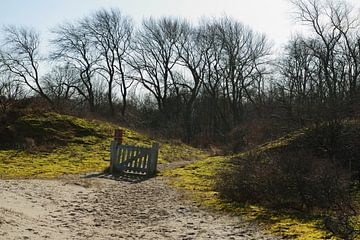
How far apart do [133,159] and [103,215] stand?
7.74 m

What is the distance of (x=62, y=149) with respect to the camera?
20.8 metres

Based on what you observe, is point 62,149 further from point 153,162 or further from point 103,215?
point 103,215

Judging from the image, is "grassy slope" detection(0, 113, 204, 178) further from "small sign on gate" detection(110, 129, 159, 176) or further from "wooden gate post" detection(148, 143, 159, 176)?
"wooden gate post" detection(148, 143, 159, 176)

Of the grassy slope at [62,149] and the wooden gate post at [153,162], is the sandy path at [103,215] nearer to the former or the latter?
the wooden gate post at [153,162]

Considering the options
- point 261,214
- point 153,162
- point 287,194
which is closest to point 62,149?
point 153,162

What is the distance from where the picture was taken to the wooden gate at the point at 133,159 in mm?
16047

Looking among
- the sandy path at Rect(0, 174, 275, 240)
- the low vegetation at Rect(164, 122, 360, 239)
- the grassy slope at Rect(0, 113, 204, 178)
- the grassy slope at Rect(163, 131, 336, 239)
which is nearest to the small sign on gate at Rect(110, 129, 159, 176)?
the grassy slope at Rect(0, 113, 204, 178)

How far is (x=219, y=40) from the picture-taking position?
46344 millimetres

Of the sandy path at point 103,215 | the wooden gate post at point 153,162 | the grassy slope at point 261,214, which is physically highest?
the wooden gate post at point 153,162

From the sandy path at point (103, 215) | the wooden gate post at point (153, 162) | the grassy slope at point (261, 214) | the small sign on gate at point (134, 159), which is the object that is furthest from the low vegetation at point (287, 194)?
the small sign on gate at point (134, 159)

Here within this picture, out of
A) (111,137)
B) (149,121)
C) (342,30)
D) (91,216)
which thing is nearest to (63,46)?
(149,121)

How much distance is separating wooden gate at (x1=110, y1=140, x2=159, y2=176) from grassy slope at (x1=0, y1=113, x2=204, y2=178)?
1079mm

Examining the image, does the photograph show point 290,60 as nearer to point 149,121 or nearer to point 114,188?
point 149,121

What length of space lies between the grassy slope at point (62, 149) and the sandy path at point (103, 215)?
12.2 ft
